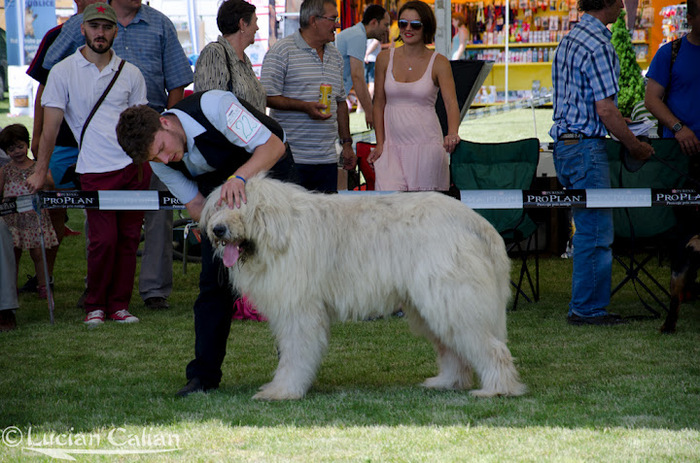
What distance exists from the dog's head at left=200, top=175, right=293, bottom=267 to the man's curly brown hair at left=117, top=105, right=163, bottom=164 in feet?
1.34

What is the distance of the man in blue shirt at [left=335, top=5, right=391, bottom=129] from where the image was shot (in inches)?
327

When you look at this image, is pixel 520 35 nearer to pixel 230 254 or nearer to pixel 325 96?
pixel 325 96

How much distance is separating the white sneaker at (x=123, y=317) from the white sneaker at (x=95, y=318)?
3.6 inches

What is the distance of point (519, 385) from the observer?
4383 mm

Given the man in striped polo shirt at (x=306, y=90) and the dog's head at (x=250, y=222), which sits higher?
the man in striped polo shirt at (x=306, y=90)

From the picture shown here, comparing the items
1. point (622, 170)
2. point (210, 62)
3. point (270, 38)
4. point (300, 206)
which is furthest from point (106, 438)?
point (270, 38)

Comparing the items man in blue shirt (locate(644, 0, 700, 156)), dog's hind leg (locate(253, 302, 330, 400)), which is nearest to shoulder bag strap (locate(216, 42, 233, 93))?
dog's hind leg (locate(253, 302, 330, 400))

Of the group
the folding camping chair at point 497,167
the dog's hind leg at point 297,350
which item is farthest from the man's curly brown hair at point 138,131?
the folding camping chair at point 497,167

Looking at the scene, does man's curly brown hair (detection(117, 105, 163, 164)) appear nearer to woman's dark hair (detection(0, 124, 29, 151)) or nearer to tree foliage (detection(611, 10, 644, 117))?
woman's dark hair (detection(0, 124, 29, 151))

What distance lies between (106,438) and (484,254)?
1964 millimetres

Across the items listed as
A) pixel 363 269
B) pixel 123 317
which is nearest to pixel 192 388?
pixel 363 269

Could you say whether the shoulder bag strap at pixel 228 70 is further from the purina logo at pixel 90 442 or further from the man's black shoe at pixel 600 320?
the man's black shoe at pixel 600 320

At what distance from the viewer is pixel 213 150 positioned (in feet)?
14.0

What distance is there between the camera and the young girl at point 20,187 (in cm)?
738
